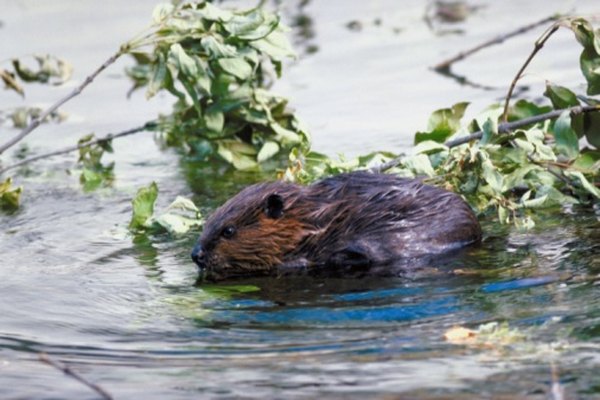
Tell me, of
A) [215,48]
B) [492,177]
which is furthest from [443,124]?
[215,48]

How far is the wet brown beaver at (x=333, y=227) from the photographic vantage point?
5.56m

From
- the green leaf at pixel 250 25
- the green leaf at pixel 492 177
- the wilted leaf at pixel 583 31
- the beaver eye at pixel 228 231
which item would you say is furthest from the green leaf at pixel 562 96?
the beaver eye at pixel 228 231

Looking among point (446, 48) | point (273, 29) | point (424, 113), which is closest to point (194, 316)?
point (273, 29)

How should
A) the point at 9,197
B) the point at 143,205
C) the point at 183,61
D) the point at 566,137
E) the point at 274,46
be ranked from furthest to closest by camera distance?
the point at 9,197 < the point at 274,46 < the point at 183,61 < the point at 143,205 < the point at 566,137

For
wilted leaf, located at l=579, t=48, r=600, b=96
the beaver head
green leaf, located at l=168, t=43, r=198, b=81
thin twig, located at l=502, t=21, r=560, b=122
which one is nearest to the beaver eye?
the beaver head

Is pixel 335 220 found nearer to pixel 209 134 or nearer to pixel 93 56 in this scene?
pixel 209 134

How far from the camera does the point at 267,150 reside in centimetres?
729

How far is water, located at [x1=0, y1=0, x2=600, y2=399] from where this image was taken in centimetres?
388

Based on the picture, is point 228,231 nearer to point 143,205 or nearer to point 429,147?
point 143,205

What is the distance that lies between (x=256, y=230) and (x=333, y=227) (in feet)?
1.10

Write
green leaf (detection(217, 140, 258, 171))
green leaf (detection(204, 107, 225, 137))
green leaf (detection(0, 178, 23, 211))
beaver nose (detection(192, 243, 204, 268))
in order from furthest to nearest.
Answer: green leaf (detection(217, 140, 258, 171))
green leaf (detection(204, 107, 225, 137))
green leaf (detection(0, 178, 23, 211))
beaver nose (detection(192, 243, 204, 268))

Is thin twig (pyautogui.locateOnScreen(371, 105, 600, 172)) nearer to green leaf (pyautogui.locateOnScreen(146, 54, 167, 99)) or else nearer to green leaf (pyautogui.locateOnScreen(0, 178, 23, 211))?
green leaf (pyautogui.locateOnScreen(146, 54, 167, 99))

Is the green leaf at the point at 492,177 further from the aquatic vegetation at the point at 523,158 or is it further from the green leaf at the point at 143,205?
the green leaf at the point at 143,205

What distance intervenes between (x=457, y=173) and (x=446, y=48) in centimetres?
462
